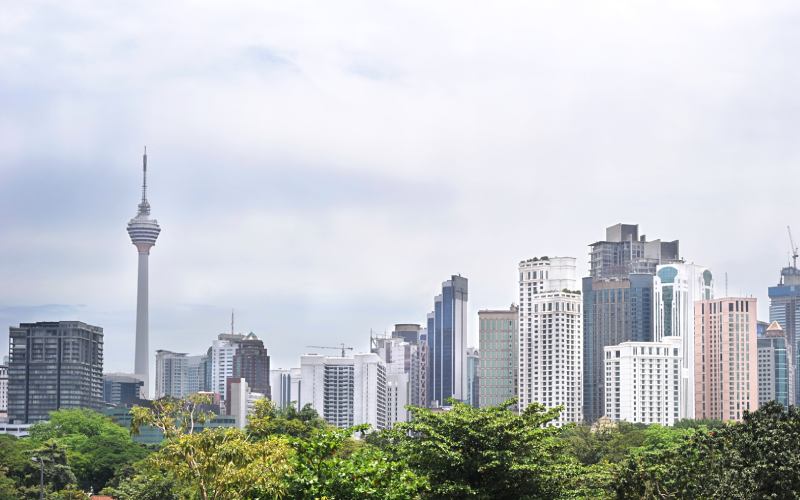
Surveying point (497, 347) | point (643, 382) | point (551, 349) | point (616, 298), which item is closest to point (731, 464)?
point (643, 382)

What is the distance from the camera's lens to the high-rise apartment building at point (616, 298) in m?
173

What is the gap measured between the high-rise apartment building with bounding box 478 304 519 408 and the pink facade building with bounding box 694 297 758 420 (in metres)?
25.3

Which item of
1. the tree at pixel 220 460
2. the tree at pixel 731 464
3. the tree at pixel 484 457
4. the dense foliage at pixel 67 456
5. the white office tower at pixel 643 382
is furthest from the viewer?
the white office tower at pixel 643 382

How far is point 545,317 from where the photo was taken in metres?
165

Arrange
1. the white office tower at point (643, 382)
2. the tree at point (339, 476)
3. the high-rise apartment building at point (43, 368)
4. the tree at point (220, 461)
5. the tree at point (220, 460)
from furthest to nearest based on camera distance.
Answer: the high-rise apartment building at point (43, 368) < the white office tower at point (643, 382) < the tree at point (220, 461) < the tree at point (220, 460) < the tree at point (339, 476)

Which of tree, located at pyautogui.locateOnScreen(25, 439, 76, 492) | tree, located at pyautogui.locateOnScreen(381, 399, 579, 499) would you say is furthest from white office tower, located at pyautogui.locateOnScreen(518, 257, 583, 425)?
tree, located at pyautogui.locateOnScreen(381, 399, 579, 499)

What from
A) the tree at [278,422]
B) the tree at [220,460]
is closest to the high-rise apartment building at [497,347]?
the tree at [278,422]

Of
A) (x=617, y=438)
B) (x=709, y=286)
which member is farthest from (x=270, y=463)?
(x=709, y=286)

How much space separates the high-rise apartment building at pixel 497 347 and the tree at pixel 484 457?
147m

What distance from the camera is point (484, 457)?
27375 mm

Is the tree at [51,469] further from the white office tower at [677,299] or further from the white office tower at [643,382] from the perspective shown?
the white office tower at [677,299]

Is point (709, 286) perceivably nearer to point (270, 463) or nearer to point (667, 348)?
point (667, 348)

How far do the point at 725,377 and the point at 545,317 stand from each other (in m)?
23.7

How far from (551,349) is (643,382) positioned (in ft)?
41.4
